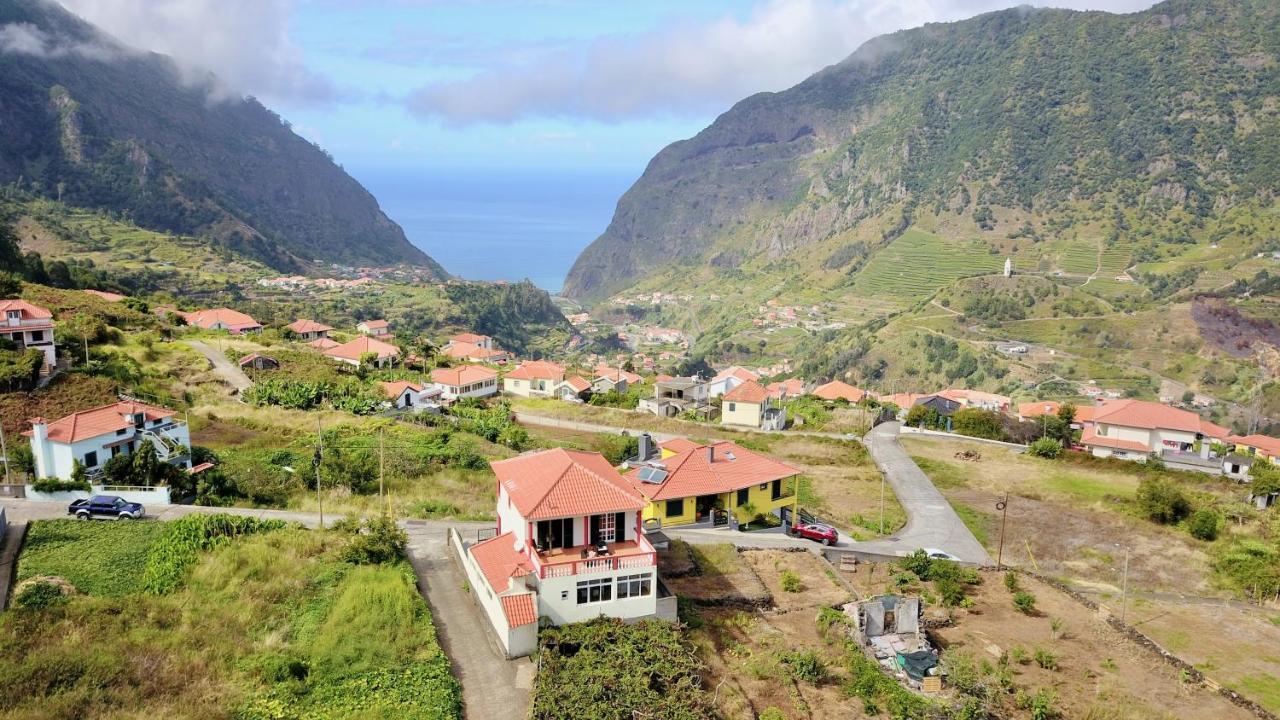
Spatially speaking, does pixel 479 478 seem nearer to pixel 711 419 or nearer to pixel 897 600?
pixel 897 600

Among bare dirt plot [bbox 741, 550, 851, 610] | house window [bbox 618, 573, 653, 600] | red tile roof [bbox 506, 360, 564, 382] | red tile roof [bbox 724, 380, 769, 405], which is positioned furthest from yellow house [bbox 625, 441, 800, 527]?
red tile roof [bbox 506, 360, 564, 382]

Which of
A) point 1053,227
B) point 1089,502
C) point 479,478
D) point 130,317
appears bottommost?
point 1089,502

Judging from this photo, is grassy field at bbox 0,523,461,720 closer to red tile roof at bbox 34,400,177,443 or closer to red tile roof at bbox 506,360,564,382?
red tile roof at bbox 34,400,177,443

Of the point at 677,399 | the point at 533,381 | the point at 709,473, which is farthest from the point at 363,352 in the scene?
the point at 709,473

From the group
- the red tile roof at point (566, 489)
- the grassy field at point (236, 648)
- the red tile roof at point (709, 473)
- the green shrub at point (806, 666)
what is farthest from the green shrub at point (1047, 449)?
the grassy field at point (236, 648)

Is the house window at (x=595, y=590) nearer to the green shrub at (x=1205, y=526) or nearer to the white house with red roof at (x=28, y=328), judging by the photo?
the green shrub at (x=1205, y=526)

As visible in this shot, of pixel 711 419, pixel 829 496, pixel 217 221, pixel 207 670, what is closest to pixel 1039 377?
pixel 711 419

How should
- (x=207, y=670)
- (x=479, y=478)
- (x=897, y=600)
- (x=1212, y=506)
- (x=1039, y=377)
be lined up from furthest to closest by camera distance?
(x=1039, y=377)
(x=1212, y=506)
(x=479, y=478)
(x=897, y=600)
(x=207, y=670)
